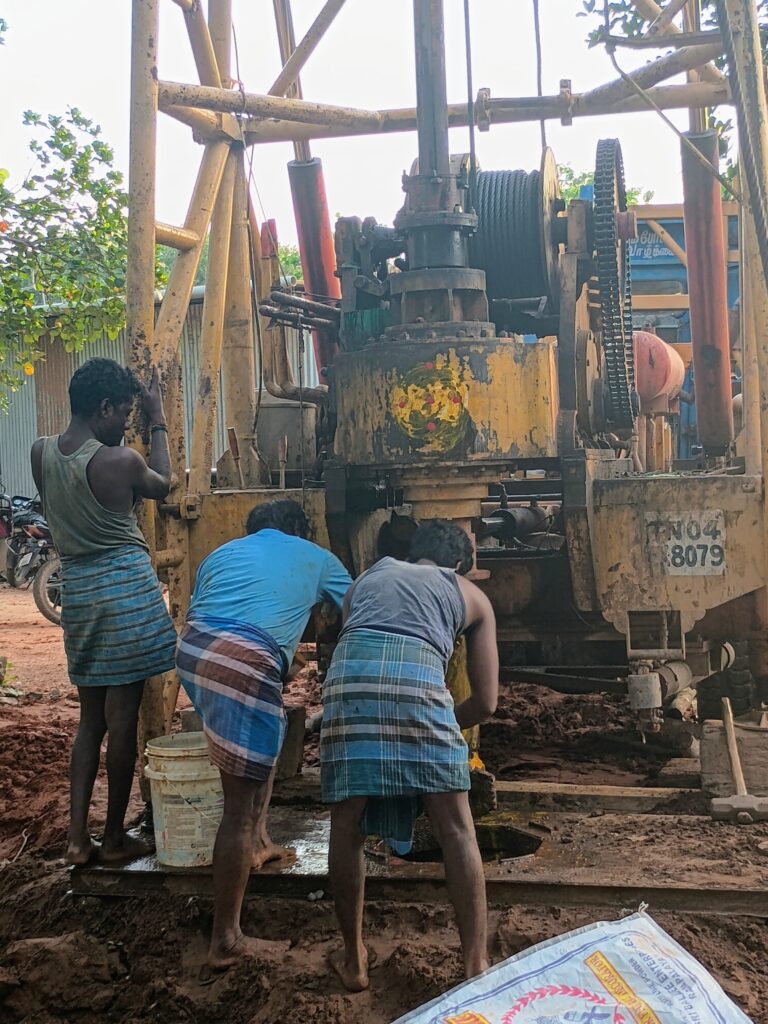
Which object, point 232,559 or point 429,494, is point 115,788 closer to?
point 232,559

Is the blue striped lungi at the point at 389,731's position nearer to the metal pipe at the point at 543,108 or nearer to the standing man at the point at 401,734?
the standing man at the point at 401,734

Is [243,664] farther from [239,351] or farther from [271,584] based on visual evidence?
[239,351]

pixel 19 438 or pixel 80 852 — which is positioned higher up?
pixel 19 438

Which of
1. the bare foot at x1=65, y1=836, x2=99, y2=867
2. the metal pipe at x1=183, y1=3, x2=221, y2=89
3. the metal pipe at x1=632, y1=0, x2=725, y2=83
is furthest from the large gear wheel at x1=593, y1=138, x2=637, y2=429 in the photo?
the bare foot at x1=65, y1=836, x2=99, y2=867

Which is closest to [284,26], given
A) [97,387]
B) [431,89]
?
[431,89]

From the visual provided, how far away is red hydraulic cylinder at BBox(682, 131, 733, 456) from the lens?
19.5ft

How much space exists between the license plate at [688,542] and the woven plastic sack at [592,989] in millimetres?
1645

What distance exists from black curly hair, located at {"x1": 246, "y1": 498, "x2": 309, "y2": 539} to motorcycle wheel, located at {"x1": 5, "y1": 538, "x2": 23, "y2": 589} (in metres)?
10.7

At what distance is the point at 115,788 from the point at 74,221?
4.59 meters

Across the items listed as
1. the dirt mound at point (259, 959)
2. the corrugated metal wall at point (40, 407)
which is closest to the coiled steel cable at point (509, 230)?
the dirt mound at point (259, 959)

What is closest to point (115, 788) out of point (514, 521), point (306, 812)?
point (306, 812)

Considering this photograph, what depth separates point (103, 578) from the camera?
3787mm

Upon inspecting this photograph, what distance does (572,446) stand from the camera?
407cm

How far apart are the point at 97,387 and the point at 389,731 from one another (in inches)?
64.0
